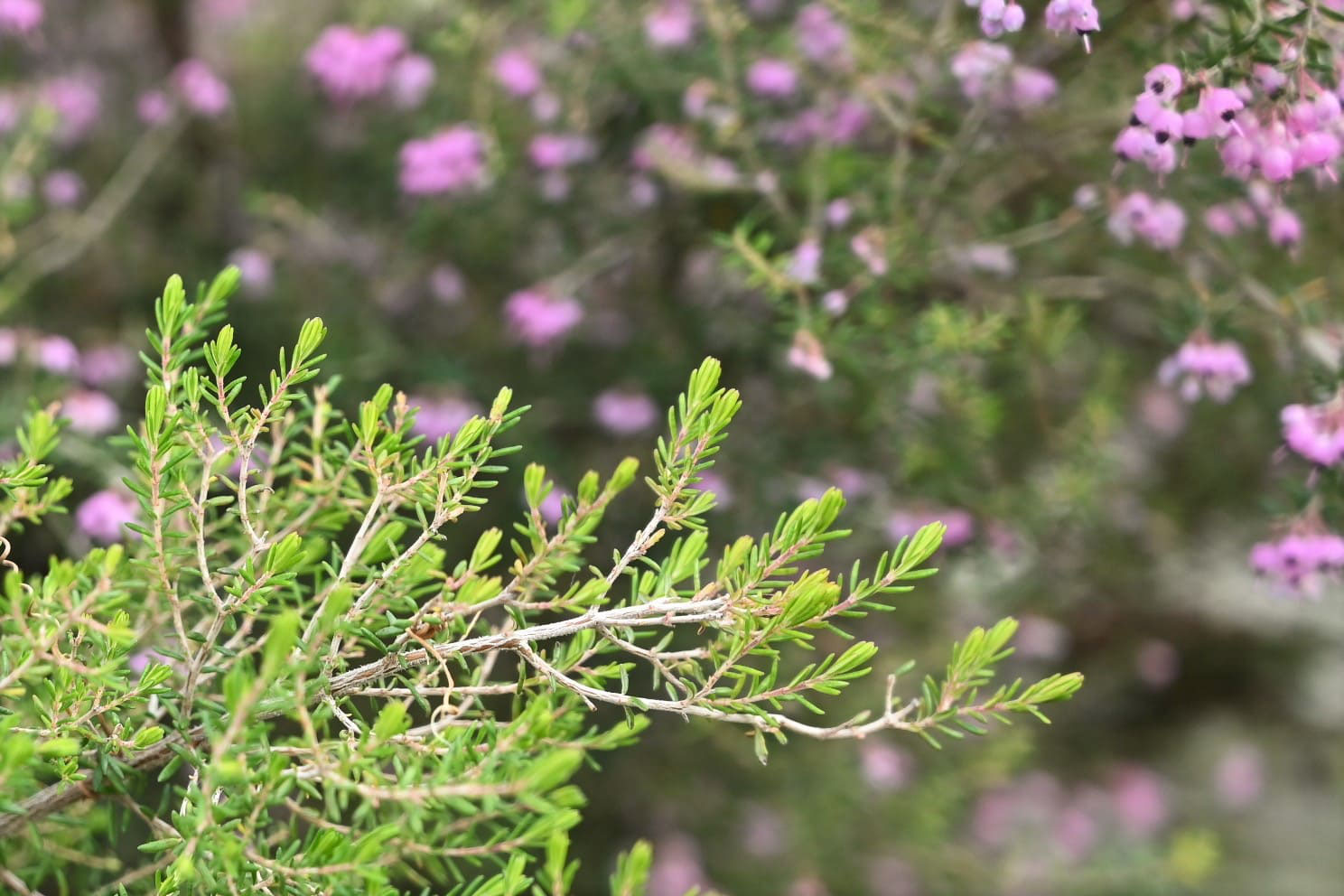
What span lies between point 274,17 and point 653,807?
228cm

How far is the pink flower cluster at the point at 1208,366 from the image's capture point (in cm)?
144

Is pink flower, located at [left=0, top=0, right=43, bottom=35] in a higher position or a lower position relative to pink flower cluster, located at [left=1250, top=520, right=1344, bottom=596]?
higher

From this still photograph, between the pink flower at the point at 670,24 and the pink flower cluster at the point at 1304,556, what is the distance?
45.7 inches

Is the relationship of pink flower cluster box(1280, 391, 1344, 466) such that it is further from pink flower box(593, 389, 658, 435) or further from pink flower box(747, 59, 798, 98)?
pink flower box(593, 389, 658, 435)

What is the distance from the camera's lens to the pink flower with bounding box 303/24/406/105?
6.61 feet

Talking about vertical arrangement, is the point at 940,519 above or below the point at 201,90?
below

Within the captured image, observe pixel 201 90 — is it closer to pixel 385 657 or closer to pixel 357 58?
pixel 357 58

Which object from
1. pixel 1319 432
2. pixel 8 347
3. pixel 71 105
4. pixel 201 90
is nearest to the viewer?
pixel 1319 432

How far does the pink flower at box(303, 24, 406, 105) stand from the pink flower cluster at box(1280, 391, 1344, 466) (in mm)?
1580

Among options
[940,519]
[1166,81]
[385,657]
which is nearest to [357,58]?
[940,519]

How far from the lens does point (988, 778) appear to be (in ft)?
7.61

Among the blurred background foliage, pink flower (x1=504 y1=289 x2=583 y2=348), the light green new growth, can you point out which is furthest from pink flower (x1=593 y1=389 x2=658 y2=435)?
the light green new growth

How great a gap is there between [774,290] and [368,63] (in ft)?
3.29

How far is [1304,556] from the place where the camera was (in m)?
1.30
